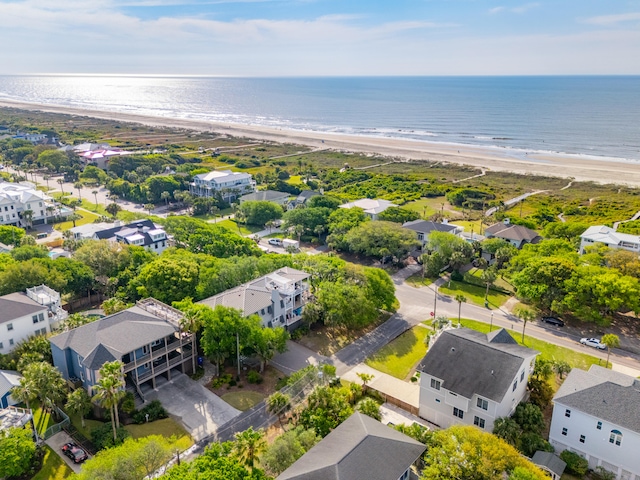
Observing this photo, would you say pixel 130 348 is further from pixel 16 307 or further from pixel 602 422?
pixel 602 422

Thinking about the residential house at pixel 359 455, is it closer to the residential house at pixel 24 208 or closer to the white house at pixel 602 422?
the white house at pixel 602 422

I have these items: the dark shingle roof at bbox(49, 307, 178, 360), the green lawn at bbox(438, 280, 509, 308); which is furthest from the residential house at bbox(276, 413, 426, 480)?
the green lawn at bbox(438, 280, 509, 308)

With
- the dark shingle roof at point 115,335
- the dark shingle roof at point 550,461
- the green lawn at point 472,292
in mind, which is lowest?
the dark shingle roof at point 550,461

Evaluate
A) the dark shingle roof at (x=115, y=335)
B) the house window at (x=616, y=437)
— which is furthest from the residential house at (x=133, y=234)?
the house window at (x=616, y=437)

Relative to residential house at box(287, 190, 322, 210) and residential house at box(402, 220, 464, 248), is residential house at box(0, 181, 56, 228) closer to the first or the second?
residential house at box(287, 190, 322, 210)

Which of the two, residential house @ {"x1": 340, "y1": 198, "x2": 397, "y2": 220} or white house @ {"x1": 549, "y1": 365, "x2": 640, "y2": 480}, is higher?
residential house @ {"x1": 340, "y1": 198, "x2": 397, "y2": 220}

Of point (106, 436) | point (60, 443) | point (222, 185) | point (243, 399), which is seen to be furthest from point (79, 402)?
point (222, 185)

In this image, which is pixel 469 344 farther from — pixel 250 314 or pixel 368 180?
pixel 368 180
